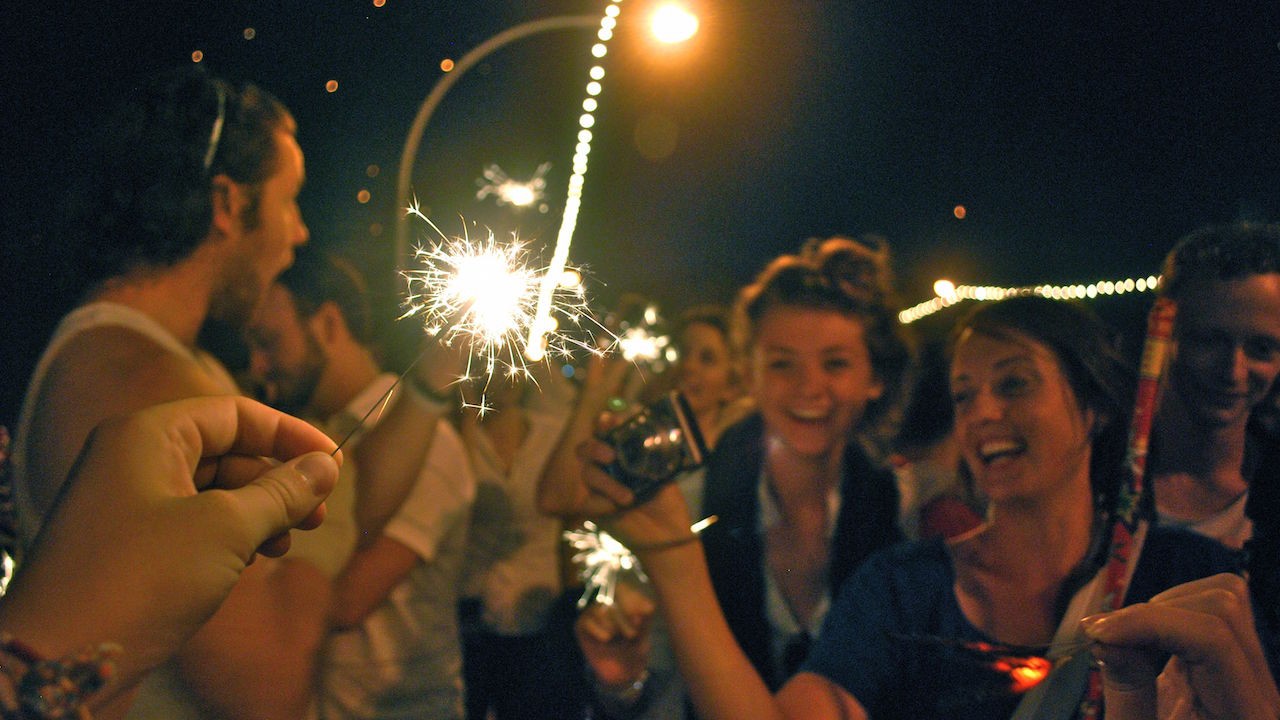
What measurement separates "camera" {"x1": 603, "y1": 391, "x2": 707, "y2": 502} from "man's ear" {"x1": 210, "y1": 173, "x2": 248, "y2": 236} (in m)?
1.13

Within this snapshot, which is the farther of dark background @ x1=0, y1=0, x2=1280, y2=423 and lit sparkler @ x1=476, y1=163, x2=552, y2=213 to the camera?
lit sparkler @ x1=476, y1=163, x2=552, y2=213

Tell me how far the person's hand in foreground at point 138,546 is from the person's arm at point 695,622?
1072 mm

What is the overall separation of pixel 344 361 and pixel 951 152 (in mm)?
2837

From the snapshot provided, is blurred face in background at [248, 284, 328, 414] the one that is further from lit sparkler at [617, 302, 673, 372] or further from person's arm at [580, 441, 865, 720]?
Result: person's arm at [580, 441, 865, 720]

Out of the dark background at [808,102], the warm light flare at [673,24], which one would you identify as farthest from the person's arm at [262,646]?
the warm light flare at [673,24]

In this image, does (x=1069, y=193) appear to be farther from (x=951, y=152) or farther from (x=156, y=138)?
(x=156, y=138)

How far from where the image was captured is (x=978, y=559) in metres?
1.95

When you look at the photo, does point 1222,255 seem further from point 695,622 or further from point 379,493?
Answer: point 379,493

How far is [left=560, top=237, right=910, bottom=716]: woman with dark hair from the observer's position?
247 centimetres

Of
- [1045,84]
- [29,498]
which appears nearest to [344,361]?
[29,498]

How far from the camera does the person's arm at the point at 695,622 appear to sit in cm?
186

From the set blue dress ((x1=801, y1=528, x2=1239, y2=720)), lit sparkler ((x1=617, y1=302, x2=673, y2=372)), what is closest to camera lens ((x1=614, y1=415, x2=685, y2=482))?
blue dress ((x1=801, y1=528, x2=1239, y2=720))

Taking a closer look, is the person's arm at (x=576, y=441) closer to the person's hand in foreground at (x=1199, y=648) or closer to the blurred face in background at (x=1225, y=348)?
the blurred face in background at (x=1225, y=348)

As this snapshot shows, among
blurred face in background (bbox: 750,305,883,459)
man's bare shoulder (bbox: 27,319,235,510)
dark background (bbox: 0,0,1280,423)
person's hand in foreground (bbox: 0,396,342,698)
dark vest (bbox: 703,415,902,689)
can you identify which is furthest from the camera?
blurred face in background (bbox: 750,305,883,459)
